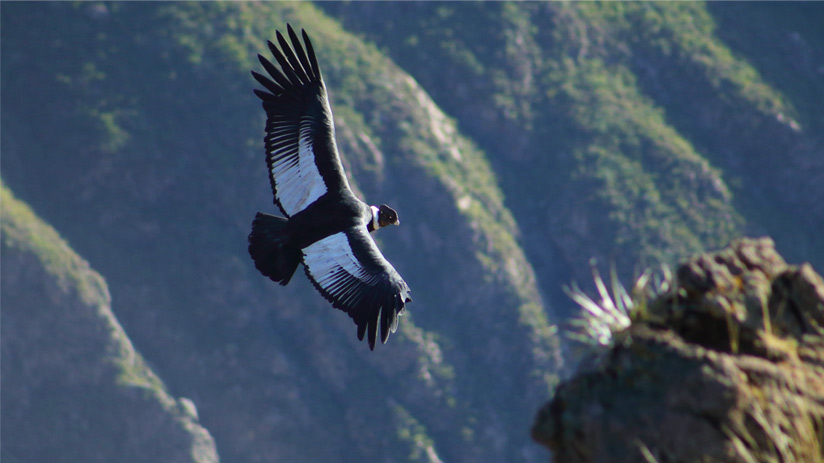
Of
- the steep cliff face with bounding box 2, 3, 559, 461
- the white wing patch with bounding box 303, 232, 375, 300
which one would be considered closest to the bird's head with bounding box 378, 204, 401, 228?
the white wing patch with bounding box 303, 232, 375, 300

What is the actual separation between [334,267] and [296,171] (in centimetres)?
155

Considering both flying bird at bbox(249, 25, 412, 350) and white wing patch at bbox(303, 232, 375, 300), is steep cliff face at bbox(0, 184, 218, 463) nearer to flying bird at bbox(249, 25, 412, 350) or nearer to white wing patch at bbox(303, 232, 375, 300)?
flying bird at bbox(249, 25, 412, 350)

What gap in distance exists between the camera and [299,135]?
1091cm

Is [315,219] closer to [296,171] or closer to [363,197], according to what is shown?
[296,171]

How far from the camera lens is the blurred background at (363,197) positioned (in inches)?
1457

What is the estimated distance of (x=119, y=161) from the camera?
41.0m

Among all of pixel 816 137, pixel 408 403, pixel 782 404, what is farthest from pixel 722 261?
pixel 816 137

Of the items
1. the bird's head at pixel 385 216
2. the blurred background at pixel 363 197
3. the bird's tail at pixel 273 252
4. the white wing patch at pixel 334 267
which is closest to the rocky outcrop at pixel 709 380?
the white wing patch at pixel 334 267

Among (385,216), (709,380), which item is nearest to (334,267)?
(385,216)

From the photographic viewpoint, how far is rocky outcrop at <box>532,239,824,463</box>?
445 centimetres

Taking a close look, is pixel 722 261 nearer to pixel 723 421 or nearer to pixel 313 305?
pixel 723 421

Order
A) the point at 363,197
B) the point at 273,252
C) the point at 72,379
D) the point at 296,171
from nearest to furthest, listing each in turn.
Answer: the point at 273,252 < the point at 296,171 < the point at 72,379 < the point at 363,197

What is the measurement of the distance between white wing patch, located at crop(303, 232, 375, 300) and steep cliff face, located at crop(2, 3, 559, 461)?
89.5 ft

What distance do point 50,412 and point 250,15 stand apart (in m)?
23.1
